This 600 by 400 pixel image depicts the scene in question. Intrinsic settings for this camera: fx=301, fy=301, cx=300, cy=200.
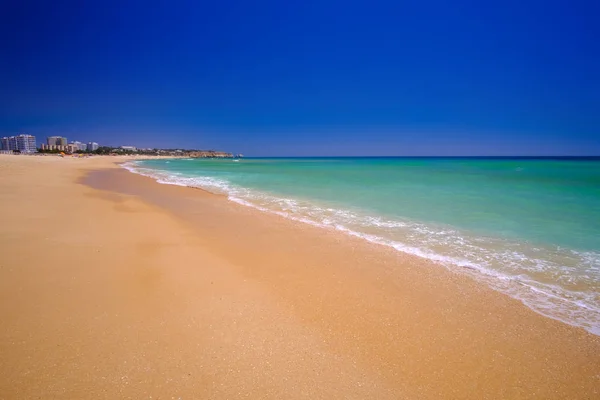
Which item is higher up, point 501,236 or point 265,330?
point 501,236

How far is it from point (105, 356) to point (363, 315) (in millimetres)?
2586

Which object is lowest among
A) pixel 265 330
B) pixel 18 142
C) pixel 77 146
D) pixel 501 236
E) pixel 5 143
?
pixel 265 330

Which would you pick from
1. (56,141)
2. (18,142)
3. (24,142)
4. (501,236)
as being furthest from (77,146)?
(501,236)

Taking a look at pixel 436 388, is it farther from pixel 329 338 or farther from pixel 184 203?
pixel 184 203

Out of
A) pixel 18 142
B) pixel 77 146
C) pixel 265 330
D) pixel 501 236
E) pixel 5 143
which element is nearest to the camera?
pixel 265 330

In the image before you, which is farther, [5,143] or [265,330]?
[5,143]

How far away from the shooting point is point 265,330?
3.14m

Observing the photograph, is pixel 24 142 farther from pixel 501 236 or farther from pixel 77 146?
pixel 501 236

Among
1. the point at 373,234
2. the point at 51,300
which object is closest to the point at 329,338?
→ the point at 51,300

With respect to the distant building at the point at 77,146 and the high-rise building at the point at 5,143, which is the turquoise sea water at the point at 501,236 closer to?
the distant building at the point at 77,146

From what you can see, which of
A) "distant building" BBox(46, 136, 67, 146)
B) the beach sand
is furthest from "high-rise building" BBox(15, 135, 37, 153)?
the beach sand

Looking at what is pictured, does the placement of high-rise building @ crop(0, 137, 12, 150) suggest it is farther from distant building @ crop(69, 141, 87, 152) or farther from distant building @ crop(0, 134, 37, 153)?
distant building @ crop(69, 141, 87, 152)

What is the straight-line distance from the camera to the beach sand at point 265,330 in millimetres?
2428

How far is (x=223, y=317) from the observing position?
335 cm
